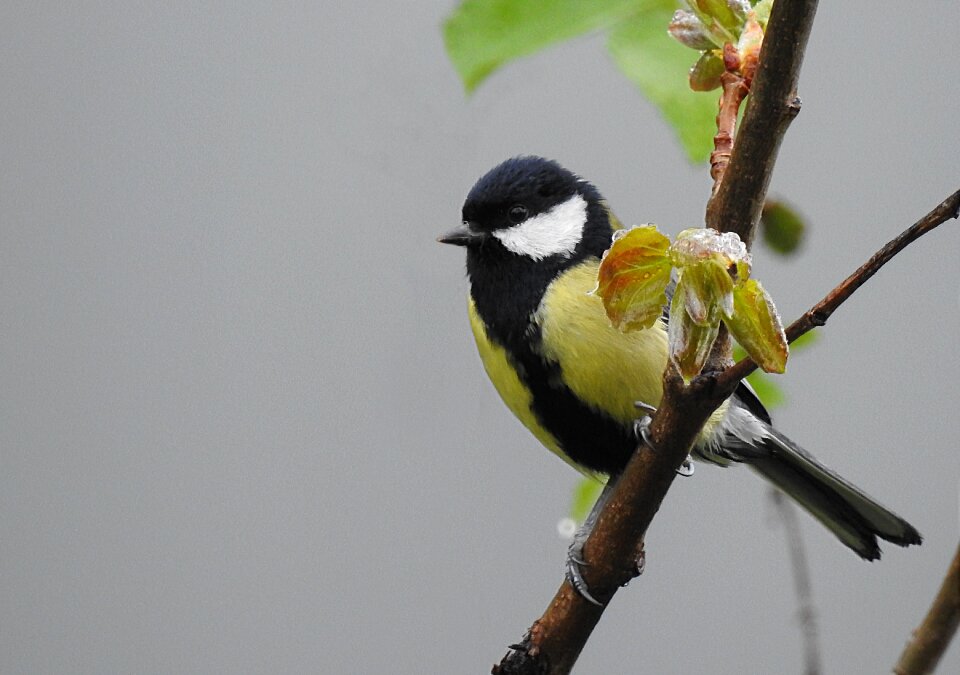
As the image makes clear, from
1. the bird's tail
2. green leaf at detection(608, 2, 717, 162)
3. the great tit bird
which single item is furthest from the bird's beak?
green leaf at detection(608, 2, 717, 162)

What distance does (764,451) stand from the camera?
156cm

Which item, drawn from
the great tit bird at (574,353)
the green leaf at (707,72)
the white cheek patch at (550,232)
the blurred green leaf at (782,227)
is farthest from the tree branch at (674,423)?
the white cheek patch at (550,232)

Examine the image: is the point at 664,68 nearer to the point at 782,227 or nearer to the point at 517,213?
the point at 782,227

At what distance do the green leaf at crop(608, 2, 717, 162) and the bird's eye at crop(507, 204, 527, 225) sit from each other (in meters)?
0.67

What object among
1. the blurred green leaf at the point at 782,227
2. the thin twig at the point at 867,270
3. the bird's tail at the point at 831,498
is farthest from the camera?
the bird's tail at the point at 831,498

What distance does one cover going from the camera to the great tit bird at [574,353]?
1354 mm

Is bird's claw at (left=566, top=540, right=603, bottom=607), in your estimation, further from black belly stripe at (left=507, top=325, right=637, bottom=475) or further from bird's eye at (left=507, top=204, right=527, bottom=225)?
bird's eye at (left=507, top=204, right=527, bottom=225)

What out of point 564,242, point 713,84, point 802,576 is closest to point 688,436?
point 713,84

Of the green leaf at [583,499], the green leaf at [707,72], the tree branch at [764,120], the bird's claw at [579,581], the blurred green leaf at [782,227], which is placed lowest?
the bird's claw at [579,581]

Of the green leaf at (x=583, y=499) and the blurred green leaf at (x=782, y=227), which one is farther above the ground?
the blurred green leaf at (x=782, y=227)

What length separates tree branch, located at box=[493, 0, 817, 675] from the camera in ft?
2.05

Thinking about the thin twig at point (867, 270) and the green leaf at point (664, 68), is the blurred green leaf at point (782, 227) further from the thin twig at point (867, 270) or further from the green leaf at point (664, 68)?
the thin twig at point (867, 270)

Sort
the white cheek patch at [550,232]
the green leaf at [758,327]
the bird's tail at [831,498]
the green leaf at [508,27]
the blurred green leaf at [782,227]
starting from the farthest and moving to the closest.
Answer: the white cheek patch at [550,232] → the bird's tail at [831,498] → the blurred green leaf at [782,227] → the green leaf at [508,27] → the green leaf at [758,327]

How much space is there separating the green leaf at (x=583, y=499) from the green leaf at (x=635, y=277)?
1.31ft
